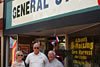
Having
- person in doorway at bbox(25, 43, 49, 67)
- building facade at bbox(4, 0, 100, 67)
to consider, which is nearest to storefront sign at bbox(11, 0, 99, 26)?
building facade at bbox(4, 0, 100, 67)

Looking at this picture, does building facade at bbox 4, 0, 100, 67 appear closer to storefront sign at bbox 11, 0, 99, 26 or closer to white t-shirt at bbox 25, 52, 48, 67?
storefront sign at bbox 11, 0, 99, 26

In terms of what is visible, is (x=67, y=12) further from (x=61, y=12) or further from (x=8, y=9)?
(x=8, y=9)

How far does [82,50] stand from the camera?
7.06 meters

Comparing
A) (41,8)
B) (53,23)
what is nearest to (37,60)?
(53,23)

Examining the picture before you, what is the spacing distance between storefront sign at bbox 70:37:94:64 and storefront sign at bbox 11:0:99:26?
148 centimetres

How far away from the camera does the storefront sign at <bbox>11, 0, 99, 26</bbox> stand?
575 centimetres

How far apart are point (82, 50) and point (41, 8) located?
2.23 m

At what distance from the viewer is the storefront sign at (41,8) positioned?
575 cm

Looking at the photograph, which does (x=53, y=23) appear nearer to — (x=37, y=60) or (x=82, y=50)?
(x=82, y=50)

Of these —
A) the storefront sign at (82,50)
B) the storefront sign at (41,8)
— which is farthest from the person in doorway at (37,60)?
the storefront sign at (82,50)

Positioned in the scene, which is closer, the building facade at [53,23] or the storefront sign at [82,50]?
the building facade at [53,23]

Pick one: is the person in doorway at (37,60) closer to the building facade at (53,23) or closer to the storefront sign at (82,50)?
the building facade at (53,23)

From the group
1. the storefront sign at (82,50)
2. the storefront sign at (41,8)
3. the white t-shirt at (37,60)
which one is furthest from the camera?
the storefront sign at (82,50)

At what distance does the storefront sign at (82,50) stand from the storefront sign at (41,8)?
4.86 feet
